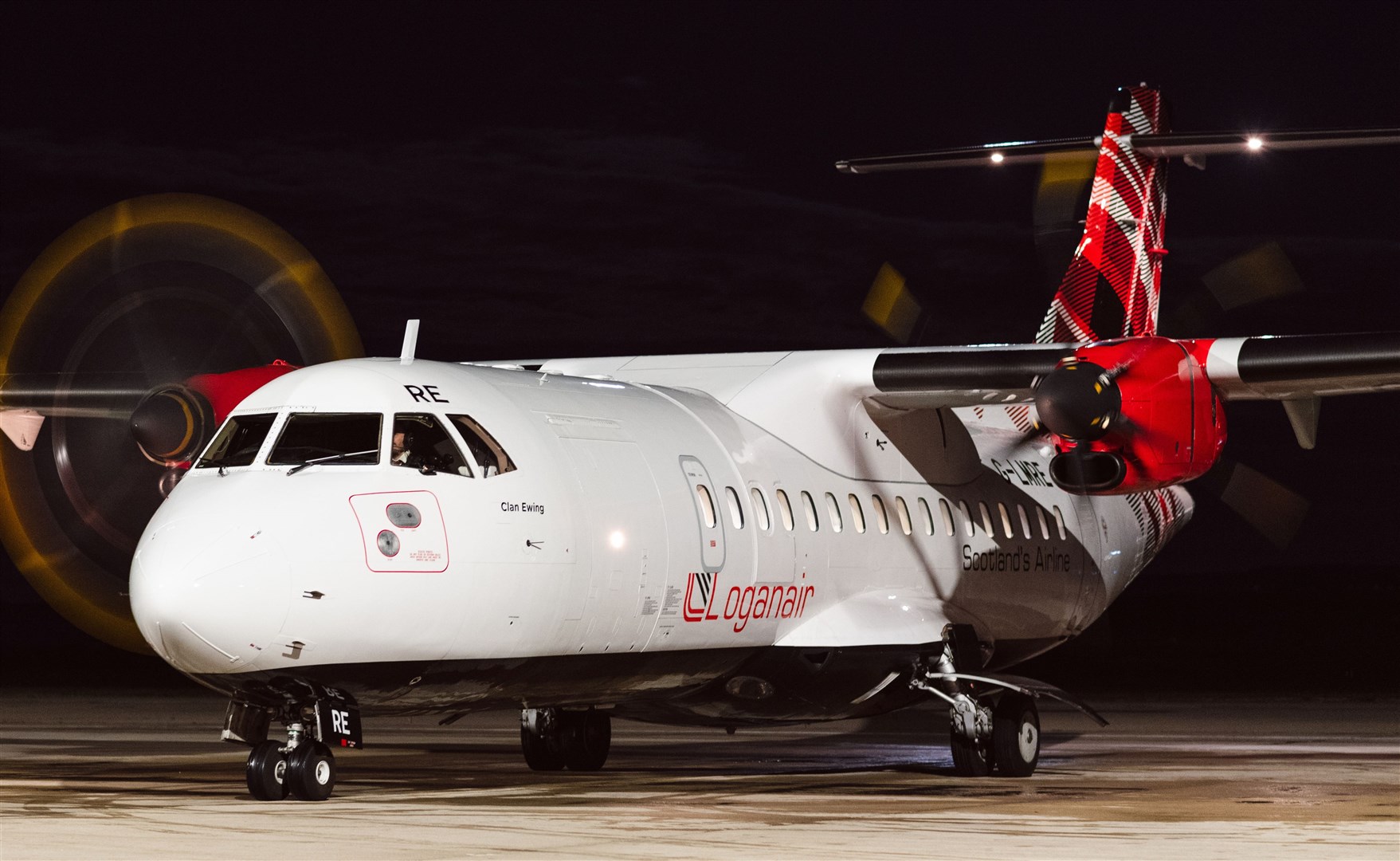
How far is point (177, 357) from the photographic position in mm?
16812

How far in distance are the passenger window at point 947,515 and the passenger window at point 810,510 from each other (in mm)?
2268

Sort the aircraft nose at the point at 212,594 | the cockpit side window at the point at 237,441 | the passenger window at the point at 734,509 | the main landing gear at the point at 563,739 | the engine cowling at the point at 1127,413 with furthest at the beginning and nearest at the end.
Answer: the main landing gear at the point at 563,739 < the engine cowling at the point at 1127,413 < the passenger window at the point at 734,509 < the cockpit side window at the point at 237,441 < the aircraft nose at the point at 212,594

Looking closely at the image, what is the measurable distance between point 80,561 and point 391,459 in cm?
507

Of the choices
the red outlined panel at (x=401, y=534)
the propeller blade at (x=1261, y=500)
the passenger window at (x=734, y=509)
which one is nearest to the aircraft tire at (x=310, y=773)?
the red outlined panel at (x=401, y=534)

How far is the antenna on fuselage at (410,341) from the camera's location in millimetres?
13030

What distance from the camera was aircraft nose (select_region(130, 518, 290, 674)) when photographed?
10766 mm

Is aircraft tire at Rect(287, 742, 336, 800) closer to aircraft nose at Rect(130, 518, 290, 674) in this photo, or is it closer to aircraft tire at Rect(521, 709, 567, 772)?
aircraft nose at Rect(130, 518, 290, 674)

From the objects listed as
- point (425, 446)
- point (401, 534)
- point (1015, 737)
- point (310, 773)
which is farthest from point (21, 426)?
point (1015, 737)

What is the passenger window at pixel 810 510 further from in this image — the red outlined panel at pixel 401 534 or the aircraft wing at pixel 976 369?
the red outlined panel at pixel 401 534

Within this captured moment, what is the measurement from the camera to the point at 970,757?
1636cm

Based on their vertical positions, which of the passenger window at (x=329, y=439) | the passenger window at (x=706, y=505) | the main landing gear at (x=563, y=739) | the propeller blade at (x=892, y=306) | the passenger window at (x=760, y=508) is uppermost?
the propeller blade at (x=892, y=306)

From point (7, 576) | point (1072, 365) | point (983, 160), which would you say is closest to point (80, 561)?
point (1072, 365)

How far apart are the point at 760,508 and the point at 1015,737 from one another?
3.28 m

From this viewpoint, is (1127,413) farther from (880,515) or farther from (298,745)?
(298,745)
